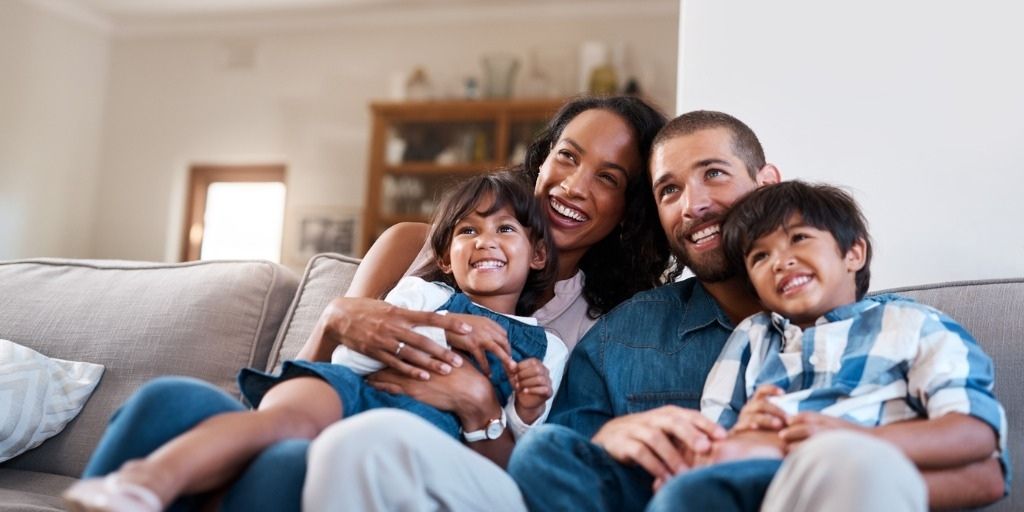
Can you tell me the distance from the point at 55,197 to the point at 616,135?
4.91 m

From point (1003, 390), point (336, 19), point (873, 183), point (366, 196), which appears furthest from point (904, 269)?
point (336, 19)

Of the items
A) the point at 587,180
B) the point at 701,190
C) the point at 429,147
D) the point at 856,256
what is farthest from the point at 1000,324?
the point at 429,147

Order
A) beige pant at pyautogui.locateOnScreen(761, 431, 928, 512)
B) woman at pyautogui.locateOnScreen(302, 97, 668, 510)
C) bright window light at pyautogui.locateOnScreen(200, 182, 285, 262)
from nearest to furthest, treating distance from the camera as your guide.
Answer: beige pant at pyautogui.locateOnScreen(761, 431, 928, 512) < woman at pyautogui.locateOnScreen(302, 97, 668, 510) < bright window light at pyautogui.locateOnScreen(200, 182, 285, 262)

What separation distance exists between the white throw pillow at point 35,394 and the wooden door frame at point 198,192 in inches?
164

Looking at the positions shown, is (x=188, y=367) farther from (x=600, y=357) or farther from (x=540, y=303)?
(x=600, y=357)

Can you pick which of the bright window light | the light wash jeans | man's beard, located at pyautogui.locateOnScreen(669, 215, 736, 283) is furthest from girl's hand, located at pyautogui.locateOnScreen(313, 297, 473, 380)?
the bright window light

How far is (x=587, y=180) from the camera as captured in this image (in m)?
1.83

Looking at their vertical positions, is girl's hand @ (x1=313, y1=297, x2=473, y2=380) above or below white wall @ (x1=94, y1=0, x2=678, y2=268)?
below

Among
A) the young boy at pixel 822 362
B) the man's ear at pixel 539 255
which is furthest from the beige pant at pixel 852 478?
the man's ear at pixel 539 255

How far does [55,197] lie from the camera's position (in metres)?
5.64

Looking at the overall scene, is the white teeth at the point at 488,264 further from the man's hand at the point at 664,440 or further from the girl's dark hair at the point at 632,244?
the man's hand at the point at 664,440

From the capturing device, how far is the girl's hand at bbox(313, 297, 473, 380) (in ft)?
4.56

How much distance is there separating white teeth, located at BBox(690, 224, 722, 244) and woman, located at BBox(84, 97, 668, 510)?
1.03 feet

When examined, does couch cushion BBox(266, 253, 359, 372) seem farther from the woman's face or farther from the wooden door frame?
the wooden door frame
